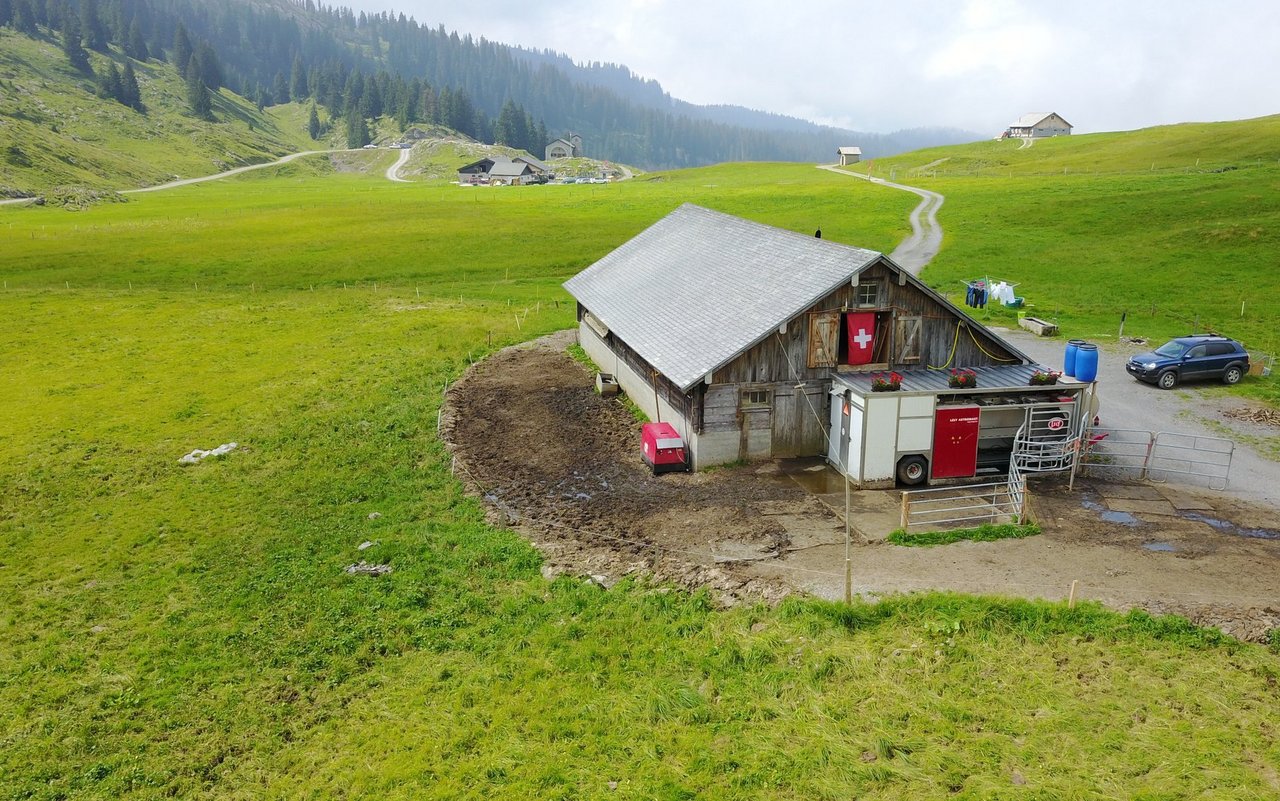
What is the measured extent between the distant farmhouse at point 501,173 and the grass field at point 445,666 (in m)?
136

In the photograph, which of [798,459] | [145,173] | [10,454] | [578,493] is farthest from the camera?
[145,173]

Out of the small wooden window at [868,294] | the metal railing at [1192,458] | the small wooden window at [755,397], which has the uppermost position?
the small wooden window at [868,294]

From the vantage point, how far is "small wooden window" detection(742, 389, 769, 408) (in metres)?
25.7

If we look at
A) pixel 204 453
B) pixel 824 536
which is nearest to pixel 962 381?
pixel 824 536

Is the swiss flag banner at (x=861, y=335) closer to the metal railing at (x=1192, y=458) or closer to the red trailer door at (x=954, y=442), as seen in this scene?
the red trailer door at (x=954, y=442)

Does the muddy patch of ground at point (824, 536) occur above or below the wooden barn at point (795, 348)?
below

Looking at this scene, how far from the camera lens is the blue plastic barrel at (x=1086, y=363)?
24953 mm

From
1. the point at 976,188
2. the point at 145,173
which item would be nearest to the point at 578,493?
the point at 976,188

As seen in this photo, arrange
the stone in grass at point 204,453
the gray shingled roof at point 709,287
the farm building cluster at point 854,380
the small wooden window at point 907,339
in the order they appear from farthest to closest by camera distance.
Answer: the stone in grass at point 204,453 → the small wooden window at point 907,339 → the gray shingled roof at point 709,287 → the farm building cluster at point 854,380

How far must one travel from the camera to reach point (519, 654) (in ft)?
52.4

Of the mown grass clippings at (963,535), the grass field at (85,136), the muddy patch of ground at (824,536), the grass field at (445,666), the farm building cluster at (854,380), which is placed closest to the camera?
the grass field at (445,666)

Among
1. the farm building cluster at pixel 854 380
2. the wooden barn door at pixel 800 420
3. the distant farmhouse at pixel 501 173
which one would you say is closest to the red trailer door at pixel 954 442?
the farm building cluster at pixel 854 380

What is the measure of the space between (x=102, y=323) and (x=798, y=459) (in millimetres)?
44441

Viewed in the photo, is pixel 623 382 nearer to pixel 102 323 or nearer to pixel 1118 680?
pixel 1118 680
